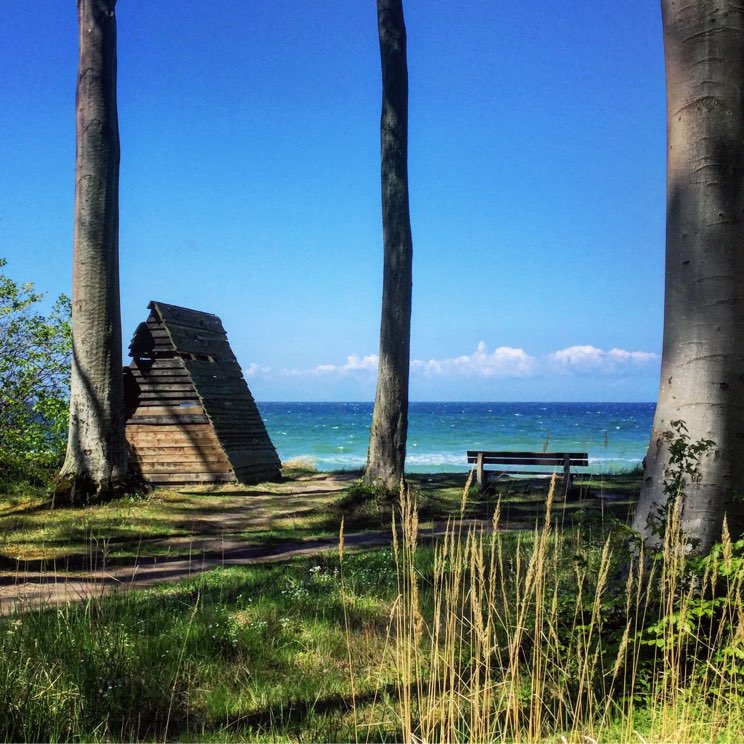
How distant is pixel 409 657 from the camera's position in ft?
11.8

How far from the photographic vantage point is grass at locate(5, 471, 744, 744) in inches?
155

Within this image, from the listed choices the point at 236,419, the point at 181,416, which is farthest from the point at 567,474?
the point at 181,416

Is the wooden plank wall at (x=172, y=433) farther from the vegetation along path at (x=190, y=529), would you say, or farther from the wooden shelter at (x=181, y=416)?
the vegetation along path at (x=190, y=529)

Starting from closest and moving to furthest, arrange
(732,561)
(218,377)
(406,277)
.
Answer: (732,561), (406,277), (218,377)

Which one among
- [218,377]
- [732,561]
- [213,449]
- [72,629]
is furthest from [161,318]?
[732,561]

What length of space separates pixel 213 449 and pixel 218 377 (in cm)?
225

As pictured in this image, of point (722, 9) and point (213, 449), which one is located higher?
point (722, 9)

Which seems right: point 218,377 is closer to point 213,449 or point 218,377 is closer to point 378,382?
point 213,449

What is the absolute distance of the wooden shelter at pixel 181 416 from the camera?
676 inches

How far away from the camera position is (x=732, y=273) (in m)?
5.67

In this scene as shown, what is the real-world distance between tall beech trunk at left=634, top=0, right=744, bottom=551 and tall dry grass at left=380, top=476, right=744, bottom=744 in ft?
1.81

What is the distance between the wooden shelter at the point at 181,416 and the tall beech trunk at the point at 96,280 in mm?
3498

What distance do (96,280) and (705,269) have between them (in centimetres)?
1055

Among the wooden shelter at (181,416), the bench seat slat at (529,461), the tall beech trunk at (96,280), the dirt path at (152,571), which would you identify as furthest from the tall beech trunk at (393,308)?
the wooden shelter at (181,416)
